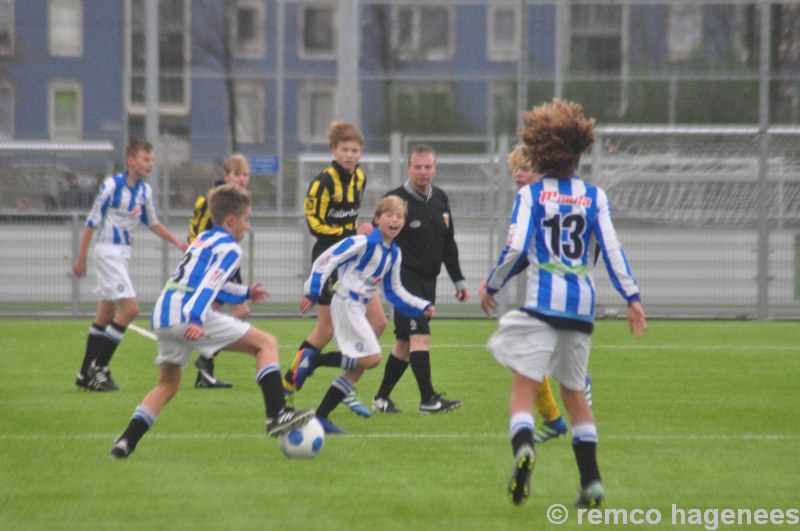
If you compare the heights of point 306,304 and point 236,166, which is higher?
point 236,166

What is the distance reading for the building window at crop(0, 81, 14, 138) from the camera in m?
27.8

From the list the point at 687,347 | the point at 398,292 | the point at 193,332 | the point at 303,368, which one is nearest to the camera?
the point at 193,332

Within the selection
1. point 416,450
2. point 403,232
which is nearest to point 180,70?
point 403,232

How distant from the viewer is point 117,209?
10.5 meters

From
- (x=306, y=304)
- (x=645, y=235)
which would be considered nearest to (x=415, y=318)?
(x=306, y=304)

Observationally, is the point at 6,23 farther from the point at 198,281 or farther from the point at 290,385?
the point at 198,281

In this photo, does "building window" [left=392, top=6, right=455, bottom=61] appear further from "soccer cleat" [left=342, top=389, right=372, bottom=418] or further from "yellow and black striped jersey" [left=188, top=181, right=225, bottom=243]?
"soccer cleat" [left=342, top=389, right=372, bottom=418]

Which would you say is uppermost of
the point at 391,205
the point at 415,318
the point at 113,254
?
the point at 391,205

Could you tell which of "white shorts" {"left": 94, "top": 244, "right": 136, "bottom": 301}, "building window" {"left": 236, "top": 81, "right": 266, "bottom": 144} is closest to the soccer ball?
"white shorts" {"left": 94, "top": 244, "right": 136, "bottom": 301}

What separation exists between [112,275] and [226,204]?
3635mm

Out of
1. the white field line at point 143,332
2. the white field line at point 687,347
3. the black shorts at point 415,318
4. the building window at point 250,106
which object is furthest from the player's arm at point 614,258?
the building window at point 250,106

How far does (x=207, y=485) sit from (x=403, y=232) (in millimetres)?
3341

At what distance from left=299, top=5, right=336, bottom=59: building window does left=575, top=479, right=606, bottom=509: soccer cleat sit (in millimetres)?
25001

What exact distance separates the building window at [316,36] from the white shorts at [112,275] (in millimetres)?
20121
